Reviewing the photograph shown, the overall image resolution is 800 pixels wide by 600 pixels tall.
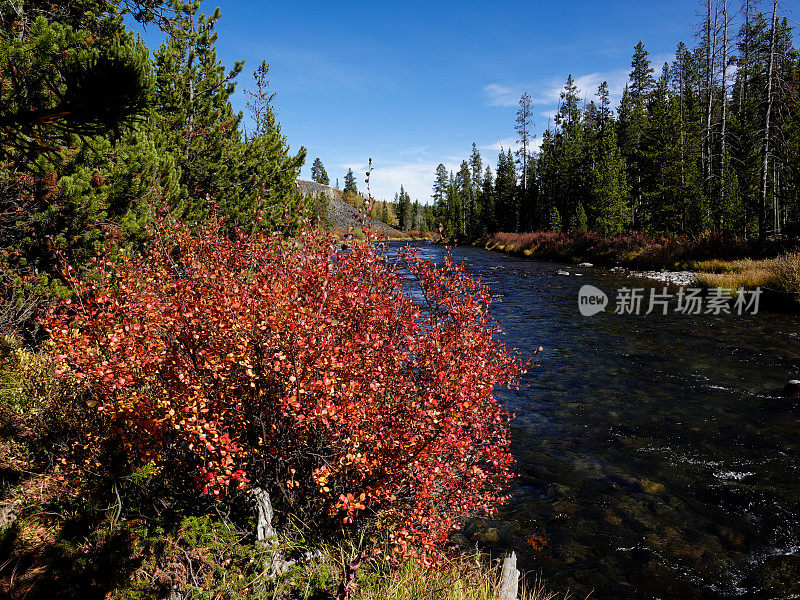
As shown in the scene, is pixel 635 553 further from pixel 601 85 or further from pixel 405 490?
pixel 601 85

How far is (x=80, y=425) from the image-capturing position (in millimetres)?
4914

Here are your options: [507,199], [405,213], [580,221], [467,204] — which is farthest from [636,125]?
[405,213]

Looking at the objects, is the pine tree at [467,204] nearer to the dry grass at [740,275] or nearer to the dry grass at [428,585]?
the dry grass at [740,275]

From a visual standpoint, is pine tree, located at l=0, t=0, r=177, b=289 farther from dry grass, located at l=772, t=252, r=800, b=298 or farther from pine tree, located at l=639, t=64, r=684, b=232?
pine tree, located at l=639, t=64, r=684, b=232

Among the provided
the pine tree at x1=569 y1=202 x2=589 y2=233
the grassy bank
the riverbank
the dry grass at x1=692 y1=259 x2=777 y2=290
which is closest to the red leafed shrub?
the grassy bank

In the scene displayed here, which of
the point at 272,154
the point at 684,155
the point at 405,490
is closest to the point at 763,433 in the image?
the point at 405,490

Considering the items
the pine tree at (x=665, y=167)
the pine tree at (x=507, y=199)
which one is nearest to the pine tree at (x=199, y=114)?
the pine tree at (x=665, y=167)

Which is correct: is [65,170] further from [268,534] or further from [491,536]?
[491,536]

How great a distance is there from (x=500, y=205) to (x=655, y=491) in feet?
225

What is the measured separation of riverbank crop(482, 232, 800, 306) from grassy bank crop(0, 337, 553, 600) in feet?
62.0

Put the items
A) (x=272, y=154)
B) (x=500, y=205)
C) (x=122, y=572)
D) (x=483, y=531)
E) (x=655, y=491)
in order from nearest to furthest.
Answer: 1. (x=122, y=572)
2. (x=483, y=531)
3. (x=655, y=491)
4. (x=272, y=154)
5. (x=500, y=205)

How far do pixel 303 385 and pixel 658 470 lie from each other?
6.37m

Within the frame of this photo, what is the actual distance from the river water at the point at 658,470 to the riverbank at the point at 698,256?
5.27 m

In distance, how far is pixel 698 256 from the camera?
26.1 metres
